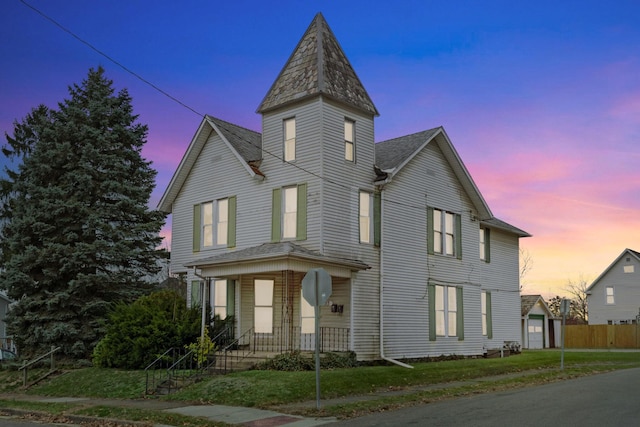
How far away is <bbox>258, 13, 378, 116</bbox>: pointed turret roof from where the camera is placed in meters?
22.5

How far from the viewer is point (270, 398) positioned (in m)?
15.1

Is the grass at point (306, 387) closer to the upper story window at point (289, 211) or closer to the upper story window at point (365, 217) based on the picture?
the upper story window at point (365, 217)

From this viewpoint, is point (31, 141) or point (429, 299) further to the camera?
point (31, 141)

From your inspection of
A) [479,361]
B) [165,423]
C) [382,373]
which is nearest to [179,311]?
[382,373]

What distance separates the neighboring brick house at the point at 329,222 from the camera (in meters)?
21.8

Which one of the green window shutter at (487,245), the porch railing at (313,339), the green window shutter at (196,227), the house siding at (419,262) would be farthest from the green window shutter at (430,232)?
the green window shutter at (196,227)

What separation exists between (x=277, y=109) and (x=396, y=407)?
12356 millimetres

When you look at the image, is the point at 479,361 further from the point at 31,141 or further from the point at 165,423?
the point at 31,141

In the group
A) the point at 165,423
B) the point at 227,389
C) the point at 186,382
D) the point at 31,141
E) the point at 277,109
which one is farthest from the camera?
the point at 31,141

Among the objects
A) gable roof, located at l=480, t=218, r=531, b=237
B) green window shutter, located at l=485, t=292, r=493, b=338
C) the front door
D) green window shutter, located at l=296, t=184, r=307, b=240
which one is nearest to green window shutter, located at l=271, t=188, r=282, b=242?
green window shutter, located at l=296, t=184, r=307, b=240

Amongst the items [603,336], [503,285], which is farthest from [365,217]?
[603,336]

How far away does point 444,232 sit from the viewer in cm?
2659

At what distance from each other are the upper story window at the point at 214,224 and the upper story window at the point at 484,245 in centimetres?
1307

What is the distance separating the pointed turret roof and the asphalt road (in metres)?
11.1
